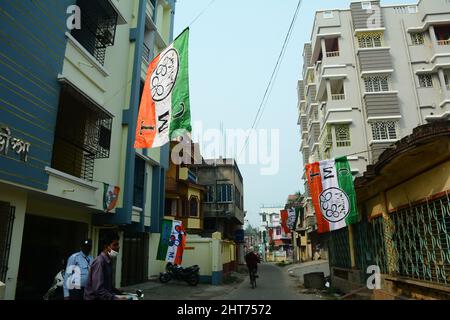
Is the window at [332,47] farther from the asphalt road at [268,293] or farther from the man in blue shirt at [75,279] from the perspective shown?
the man in blue shirt at [75,279]

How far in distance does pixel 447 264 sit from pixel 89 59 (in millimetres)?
11241

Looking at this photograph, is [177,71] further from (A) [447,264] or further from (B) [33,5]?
(A) [447,264]

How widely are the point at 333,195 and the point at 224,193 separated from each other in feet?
80.8

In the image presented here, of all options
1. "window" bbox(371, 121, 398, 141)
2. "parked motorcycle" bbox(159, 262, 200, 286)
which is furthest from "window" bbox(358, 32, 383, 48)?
"parked motorcycle" bbox(159, 262, 200, 286)

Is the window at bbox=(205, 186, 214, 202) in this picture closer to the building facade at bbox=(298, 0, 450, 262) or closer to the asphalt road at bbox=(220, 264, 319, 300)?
the building facade at bbox=(298, 0, 450, 262)

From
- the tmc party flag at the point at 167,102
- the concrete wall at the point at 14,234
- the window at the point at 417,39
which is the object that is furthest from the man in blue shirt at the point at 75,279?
the window at the point at 417,39

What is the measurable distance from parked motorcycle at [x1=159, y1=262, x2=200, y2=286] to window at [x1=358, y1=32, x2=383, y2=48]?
64.2 feet

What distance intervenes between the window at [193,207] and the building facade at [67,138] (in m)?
10.6

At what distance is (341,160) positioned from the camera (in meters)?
11.7

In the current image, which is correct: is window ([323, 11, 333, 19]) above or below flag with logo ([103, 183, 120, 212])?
above

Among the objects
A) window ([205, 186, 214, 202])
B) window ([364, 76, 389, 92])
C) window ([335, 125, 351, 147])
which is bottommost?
window ([205, 186, 214, 202])

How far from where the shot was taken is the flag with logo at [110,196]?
12.0 metres

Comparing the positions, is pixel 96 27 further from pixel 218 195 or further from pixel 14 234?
pixel 218 195

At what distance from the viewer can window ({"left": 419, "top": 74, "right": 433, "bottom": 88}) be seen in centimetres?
2423
